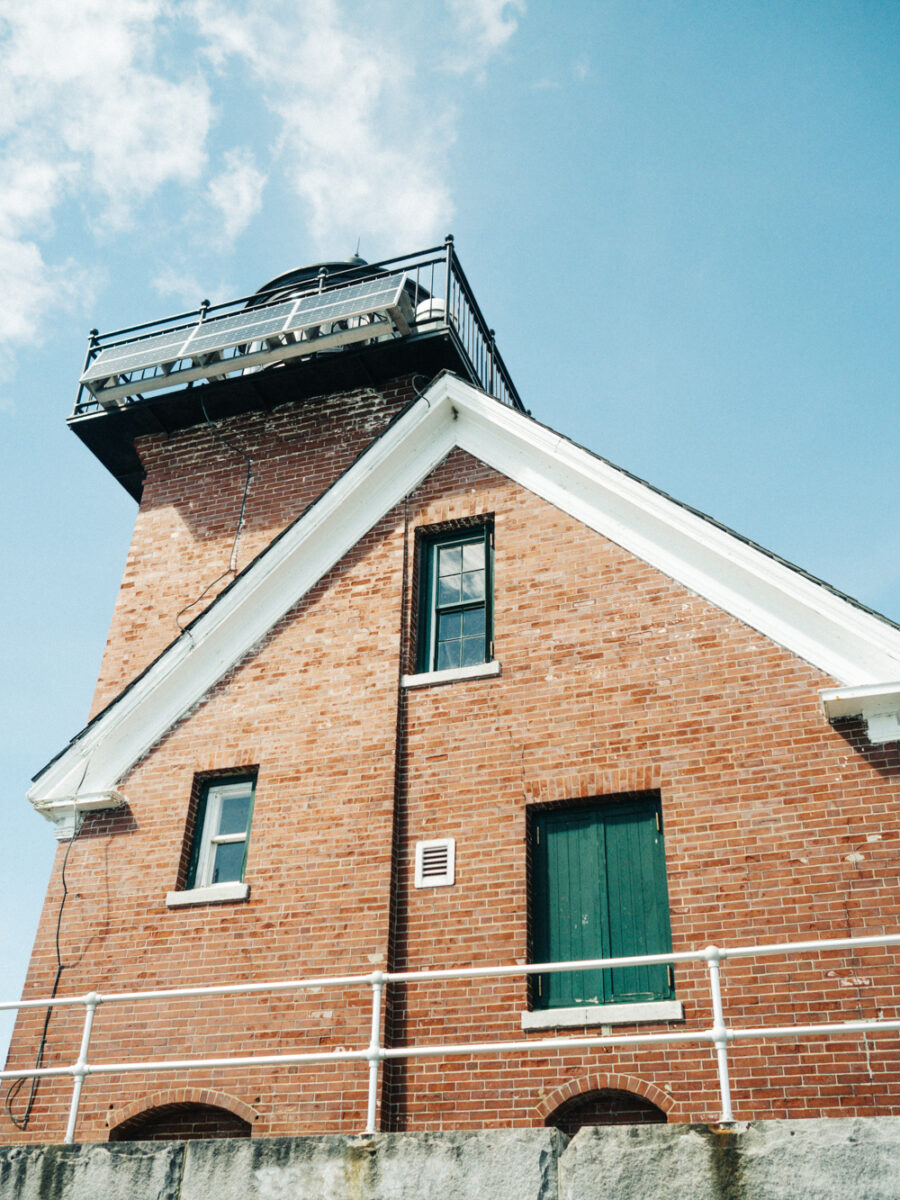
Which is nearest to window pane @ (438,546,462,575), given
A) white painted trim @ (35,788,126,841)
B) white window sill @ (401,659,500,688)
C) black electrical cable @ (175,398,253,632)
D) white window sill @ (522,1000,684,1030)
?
white window sill @ (401,659,500,688)

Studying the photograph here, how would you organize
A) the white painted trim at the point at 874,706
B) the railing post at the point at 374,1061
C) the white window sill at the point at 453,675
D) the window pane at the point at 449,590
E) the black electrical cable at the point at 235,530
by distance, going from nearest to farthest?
the railing post at the point at 374,1061 < the white painted trim at the point at 874,706 < the white window sill at the point at 453,675 < the window pane at the point at 449,590 < the black electrical cable at the point at 235,530

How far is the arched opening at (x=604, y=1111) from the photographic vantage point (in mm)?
8461

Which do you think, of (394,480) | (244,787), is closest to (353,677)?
(244,787)

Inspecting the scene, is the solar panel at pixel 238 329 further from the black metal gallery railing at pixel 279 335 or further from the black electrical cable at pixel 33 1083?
the black electrical cable at pixel 33 1083

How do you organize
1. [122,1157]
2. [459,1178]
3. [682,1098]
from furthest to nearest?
[682,1098]
[122,1157]
[459,1178]

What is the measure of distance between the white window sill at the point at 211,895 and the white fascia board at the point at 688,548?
478cm

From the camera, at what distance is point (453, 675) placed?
1080 cm

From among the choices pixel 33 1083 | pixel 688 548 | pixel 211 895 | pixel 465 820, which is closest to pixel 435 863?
pixel 465 820

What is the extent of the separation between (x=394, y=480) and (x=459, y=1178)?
24.1 feet

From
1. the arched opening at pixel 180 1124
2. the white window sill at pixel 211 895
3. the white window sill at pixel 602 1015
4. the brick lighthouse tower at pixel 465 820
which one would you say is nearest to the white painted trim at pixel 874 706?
the brick lighthouse tower at pixel 465 820

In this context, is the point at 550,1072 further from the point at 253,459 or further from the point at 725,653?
the point at 253,459

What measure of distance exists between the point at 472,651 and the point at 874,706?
12.6 feet

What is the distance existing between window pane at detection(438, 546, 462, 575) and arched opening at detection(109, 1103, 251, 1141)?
5491mm

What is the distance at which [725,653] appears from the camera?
9.87m
